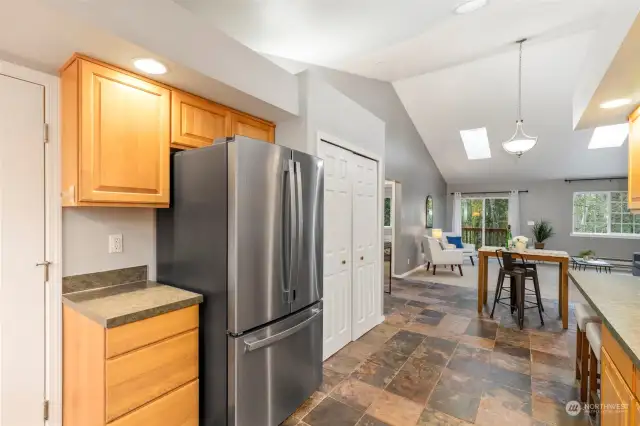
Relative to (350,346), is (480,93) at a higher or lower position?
higher

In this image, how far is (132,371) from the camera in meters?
1.42

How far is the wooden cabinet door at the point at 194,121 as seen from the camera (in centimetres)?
192

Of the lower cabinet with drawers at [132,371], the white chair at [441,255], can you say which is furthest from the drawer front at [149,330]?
the white chair at [441,255]

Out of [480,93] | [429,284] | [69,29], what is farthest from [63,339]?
[480,93]

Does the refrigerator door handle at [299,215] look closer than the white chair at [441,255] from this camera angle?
Yes

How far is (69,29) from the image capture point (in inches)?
52.3

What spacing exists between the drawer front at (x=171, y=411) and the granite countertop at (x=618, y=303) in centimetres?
198

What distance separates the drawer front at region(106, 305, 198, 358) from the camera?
137 centimetres

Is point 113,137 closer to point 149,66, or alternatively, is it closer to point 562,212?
point 149,66

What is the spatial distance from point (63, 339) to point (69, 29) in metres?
1.67

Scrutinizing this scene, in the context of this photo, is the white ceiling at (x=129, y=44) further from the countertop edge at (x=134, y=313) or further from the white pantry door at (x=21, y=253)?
the countertop edge at (x=134, y=313)

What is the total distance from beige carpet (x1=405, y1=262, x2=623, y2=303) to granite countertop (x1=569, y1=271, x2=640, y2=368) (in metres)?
3.33

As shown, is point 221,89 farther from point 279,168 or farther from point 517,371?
point 517,371

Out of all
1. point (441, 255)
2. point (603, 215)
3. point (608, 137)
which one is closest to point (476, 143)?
point (608, 137)
